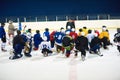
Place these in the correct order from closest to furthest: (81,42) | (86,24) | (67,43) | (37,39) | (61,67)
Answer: (61,67) → (81,42) → (67,43) → (37,39) → (86,24)

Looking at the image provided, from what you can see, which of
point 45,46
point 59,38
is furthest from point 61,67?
point 59,38

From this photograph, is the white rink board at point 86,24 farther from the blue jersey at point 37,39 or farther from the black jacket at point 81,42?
the black jacket at point 81,42

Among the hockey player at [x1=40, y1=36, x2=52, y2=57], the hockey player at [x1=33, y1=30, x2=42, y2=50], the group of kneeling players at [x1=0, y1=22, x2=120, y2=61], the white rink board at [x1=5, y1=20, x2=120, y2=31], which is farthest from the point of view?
the white rink board at [x1=5, y1=20, x2=120, y2=31]

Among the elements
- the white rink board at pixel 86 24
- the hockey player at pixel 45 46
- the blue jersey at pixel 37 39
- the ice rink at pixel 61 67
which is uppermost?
the white rink board at pixel 86 24

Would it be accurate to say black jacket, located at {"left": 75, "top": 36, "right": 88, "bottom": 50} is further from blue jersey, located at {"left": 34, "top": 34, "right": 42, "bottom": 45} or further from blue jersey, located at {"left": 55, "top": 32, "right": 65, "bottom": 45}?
blue jersey, located at {"left": 34, "top": 34, "right": 42, "bottom": 45}

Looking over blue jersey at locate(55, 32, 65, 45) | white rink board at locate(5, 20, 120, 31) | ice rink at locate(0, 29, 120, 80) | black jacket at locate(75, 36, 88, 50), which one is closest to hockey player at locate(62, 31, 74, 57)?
ice rink at locate(0, 29, 120, 80)

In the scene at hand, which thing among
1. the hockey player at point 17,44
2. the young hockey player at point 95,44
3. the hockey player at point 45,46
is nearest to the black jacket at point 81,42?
the young hockey player at point 95,44

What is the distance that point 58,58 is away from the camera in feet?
33.2

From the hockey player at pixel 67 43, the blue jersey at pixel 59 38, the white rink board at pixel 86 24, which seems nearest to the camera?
the hockey player at pixel 67 43

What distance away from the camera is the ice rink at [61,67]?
7.56 metres

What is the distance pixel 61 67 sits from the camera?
8711 millimetres

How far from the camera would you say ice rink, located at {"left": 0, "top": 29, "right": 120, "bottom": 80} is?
756 centimetres

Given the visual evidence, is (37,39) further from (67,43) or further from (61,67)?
(61,67)

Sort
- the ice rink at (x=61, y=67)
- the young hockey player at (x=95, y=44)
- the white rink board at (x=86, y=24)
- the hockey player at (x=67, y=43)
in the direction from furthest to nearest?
the white rink board at (x=86, y=24) < the young hockey player at (x=95, y=44) < the hockey player at (x=67, y=43) < the ice rink at (x=61, y=67)
